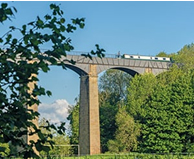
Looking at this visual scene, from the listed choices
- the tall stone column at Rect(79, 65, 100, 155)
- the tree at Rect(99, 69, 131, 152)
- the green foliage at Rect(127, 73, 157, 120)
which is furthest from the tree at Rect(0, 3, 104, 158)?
the tree at Rect(99, 69, 131, 152)

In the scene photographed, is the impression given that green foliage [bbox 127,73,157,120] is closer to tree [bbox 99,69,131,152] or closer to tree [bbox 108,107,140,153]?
tree [bbox 108,107,140,153]

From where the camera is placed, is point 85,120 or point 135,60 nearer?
point 85,120

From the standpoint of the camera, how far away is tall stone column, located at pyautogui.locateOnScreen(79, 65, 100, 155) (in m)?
47.1

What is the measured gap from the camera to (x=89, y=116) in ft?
156

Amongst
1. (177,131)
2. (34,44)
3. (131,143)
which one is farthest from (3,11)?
(131,143)

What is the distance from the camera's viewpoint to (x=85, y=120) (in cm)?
4816

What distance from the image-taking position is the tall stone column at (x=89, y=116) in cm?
4712

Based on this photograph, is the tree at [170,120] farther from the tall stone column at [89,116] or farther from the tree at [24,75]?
the tree at [24,75]

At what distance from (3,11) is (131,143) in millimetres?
45597

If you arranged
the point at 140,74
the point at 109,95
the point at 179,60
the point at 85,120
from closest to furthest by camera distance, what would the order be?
the point at 85,120 → the point at 140,74 → the point at 179,60 → the point at 109,95

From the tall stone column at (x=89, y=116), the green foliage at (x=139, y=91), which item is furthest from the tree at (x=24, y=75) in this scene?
the green foliage at (x=139, y=91)

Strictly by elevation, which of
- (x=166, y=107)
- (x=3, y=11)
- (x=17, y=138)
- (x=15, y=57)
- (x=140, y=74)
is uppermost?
(x=140, y=74)

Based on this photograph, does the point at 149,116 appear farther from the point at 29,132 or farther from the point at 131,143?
the point at 29,132

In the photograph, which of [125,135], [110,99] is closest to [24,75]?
[125,135]
